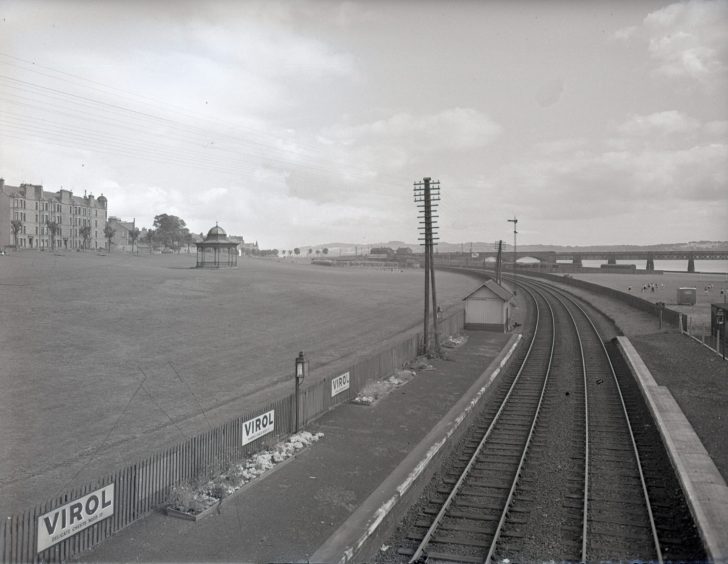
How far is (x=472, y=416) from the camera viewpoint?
17828 mm

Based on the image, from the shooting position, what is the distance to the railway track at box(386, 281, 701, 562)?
9.91 m

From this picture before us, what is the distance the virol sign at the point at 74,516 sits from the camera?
769 cm

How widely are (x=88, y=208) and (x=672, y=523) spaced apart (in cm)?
12285

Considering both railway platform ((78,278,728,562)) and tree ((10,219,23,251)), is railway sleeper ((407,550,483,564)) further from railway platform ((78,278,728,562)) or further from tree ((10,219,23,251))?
tree ((10,219,23,251))

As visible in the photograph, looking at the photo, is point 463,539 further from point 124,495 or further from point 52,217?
point 52,217

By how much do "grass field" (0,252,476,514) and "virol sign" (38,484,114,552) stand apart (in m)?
2.85

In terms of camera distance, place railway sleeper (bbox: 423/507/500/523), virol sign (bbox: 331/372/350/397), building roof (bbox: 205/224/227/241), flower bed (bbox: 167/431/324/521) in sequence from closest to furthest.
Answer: flower bed (bbox: 167/431/324/521) → railway sleeper (bbox: 423/507/500/523) → virol sign (bbox: 331/372/350/397) → building roof (bbox: 205/224/227/241)

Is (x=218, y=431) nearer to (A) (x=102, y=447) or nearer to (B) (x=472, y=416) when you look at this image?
(A) (x=102, y=447)

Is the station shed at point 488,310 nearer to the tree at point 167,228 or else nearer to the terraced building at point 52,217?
the terraced building at point 52,217

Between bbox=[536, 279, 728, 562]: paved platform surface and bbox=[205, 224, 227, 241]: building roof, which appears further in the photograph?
bbox=[205, 224, 227, 241]: building roof

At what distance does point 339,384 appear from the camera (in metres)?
17.8

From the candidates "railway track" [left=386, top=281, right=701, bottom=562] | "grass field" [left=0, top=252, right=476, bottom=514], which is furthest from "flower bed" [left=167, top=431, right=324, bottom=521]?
"railway track" [left=386, top=281, right=701, bottom=562]

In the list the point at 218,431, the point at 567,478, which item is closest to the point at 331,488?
the point at 218,431

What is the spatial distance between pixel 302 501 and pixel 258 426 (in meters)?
3.00
